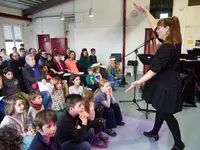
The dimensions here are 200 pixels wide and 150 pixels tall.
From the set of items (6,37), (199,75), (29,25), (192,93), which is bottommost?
(192,93)

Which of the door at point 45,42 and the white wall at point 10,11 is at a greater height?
the white wall at point 10,11

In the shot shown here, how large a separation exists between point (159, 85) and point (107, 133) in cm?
105

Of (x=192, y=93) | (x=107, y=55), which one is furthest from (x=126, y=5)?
(x=192, y=93)

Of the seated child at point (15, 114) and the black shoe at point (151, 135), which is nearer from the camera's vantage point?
the seated child at point (15, 114)

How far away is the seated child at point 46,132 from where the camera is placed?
1.12 metres

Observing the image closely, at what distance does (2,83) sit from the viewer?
250 centimetres

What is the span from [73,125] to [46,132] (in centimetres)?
34

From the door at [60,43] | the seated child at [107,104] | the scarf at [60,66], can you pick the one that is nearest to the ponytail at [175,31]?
the seated child at [107,104]

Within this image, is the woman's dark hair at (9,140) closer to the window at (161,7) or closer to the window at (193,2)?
the window at (161,7)

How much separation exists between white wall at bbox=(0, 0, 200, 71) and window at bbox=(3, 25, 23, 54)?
1.33 meters

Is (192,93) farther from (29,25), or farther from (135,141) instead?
(29,25)

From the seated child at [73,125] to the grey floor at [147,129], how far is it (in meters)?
0.61

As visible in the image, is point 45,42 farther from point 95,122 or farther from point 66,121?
point 66,121

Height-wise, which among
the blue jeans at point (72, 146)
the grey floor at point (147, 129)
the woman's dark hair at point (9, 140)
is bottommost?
the grey floor at point (147, 129)
